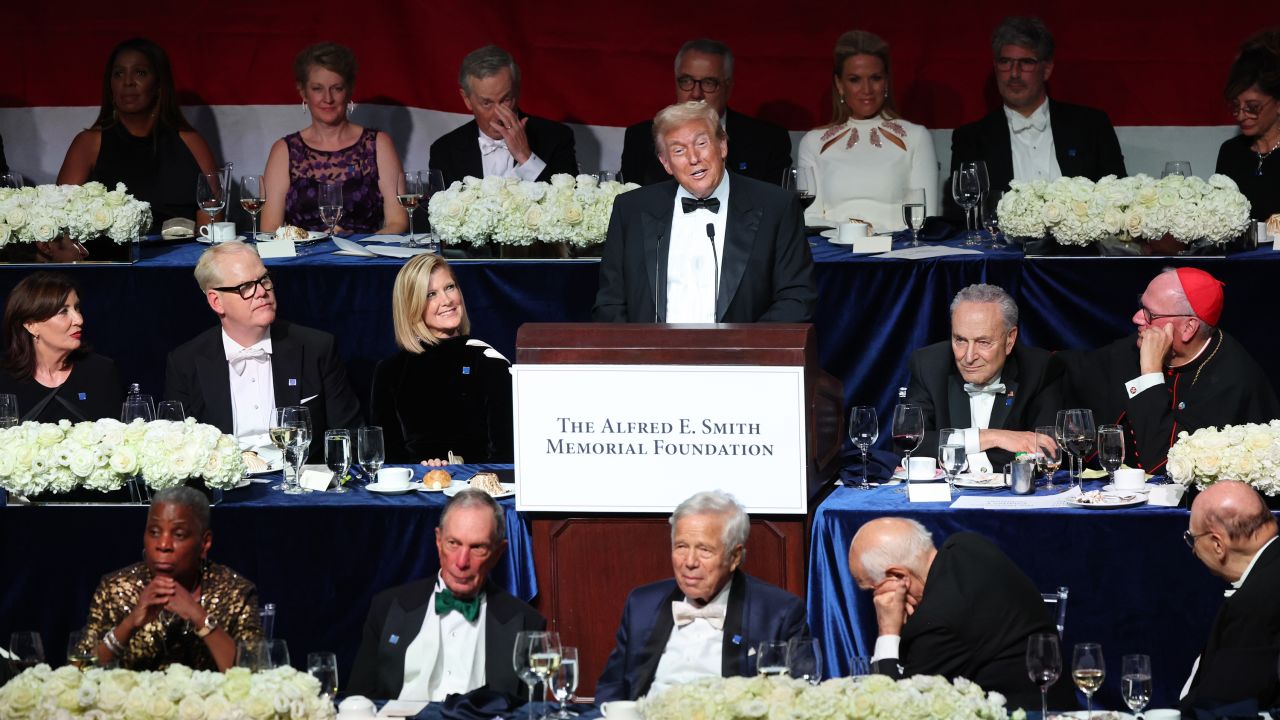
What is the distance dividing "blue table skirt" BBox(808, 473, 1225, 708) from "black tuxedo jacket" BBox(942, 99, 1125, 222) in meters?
2.67

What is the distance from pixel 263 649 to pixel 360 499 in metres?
1.37

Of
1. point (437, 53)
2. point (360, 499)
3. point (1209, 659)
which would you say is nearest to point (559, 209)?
point (360, 499)

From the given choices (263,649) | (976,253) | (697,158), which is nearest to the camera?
(263,649)

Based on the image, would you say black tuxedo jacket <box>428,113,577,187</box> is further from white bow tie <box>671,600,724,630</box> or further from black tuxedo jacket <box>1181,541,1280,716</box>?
black tuxedo jacket <box>1181,541,1280,716</box>

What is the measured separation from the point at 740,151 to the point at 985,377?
2229 mm

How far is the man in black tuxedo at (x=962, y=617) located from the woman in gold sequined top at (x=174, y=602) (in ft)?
4.99

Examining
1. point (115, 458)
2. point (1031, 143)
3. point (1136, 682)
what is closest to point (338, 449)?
point (115, 458)

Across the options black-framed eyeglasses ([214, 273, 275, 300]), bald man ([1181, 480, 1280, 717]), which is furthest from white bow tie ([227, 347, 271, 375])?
bald man ([1181, 480, 1280, 717])

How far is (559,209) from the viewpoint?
6.34 m

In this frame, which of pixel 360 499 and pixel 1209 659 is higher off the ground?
pixel 360 499

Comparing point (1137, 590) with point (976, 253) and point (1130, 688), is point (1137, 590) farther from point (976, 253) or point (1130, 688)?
point (976, 253)

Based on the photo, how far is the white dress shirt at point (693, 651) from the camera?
427 centimetres

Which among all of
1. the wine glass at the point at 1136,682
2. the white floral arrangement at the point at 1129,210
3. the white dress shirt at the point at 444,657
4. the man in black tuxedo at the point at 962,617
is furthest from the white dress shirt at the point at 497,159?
the wine glass at the point at 1136,682

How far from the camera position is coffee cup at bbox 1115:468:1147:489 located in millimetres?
4875
